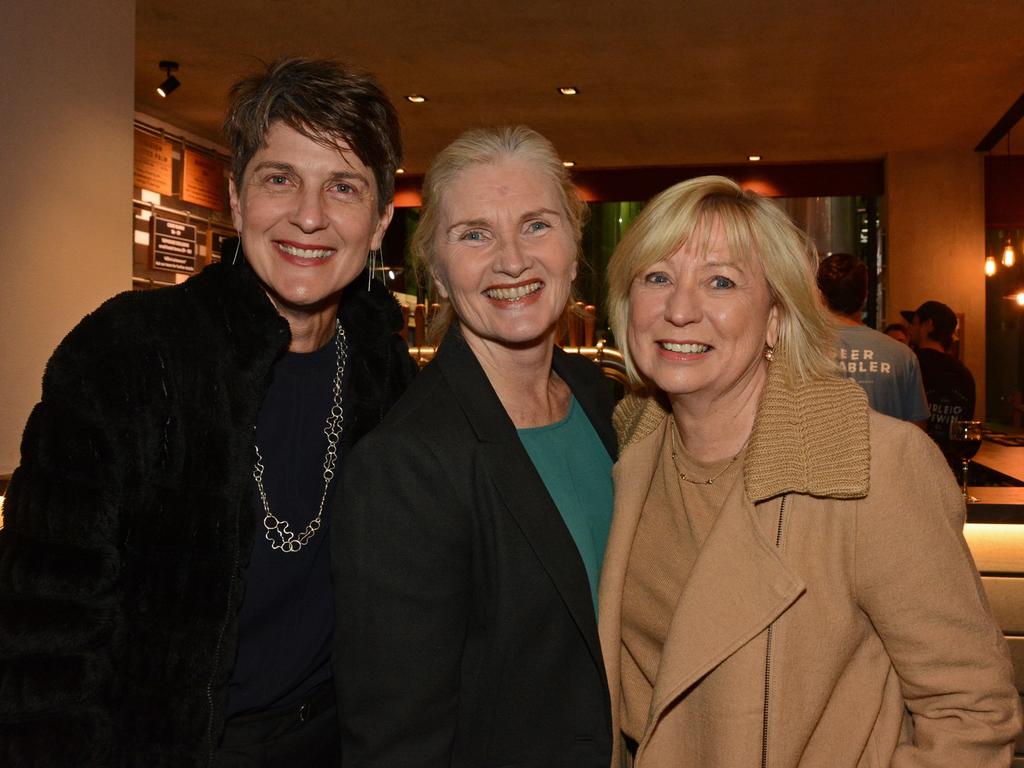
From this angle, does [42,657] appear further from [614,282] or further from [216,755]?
[614,282]

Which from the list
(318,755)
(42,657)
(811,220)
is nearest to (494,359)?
(318,755)

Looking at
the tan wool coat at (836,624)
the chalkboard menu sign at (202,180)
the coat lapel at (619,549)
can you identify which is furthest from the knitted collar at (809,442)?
the chalkboard menu sign at (202,180)

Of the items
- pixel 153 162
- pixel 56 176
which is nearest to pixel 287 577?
pixel 56 176

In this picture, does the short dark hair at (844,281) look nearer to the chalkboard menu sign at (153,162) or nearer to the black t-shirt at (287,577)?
the black t-shirt at (287,577)

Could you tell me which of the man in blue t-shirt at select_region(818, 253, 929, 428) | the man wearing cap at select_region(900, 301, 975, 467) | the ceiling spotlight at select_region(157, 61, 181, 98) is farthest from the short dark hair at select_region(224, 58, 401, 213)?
the ceiling spotlight at select_region(157, 61, 181, 98)

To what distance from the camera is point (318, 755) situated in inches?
64.8

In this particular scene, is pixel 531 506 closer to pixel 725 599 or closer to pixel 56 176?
pixel 725 599

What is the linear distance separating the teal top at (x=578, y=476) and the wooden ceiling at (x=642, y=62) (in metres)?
4.17

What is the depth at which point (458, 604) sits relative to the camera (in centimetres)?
142

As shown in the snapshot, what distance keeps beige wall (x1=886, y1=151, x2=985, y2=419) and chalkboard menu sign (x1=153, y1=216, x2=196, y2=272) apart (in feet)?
22.4

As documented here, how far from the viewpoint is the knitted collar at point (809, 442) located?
140 centimetres

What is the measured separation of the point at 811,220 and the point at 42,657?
31.9 feet

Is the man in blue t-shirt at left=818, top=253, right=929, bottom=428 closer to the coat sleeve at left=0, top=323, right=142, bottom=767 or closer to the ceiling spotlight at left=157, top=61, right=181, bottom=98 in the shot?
the coat sleeve at left=0, top=323, right=142, bottom=767

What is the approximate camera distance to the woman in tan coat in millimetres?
1390
